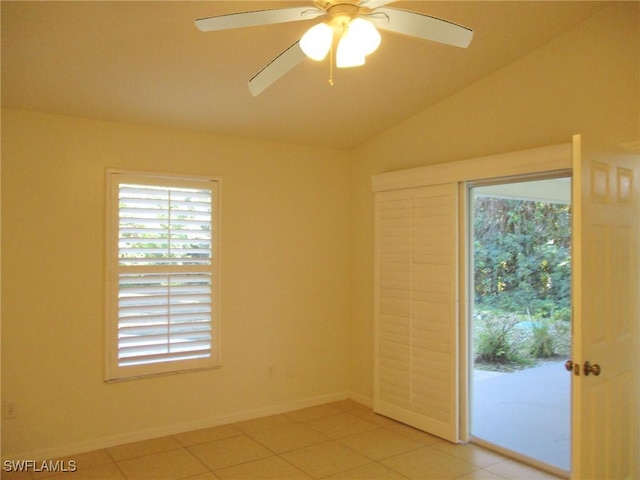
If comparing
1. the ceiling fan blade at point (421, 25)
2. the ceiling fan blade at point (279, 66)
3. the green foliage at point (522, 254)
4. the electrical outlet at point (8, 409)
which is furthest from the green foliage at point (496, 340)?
the electrical outlet at point (8, 409)

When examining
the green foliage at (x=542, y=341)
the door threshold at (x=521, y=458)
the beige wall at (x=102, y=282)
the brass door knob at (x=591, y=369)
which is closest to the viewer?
the brass door knob at (x=591, y=369)

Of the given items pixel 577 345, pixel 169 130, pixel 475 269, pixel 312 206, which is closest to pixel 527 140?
pixel 475 269

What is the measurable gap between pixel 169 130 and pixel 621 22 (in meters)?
3.08

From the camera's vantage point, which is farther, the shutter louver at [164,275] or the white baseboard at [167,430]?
the shutter louver at [164,275]

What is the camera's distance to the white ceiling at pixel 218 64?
8.33ft

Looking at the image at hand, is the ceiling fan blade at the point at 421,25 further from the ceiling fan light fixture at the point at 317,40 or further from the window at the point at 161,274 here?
the window at the point at 161,274

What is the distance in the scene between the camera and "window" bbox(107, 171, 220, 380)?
12.1 feet

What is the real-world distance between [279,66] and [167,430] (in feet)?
9.72

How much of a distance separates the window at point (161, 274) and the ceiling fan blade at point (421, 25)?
241cm

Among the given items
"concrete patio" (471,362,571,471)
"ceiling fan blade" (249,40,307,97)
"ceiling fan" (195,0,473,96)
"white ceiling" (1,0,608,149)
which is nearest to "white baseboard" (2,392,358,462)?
"concrete patio" (471,362,571,471)

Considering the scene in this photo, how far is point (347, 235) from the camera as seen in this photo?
16.1 feet

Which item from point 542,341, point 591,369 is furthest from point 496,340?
point 591,369

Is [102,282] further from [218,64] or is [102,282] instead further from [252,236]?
[218,64]

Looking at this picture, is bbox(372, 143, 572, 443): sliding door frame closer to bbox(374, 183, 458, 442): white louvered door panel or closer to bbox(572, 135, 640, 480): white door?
bbox(374, 183, 458, 442): white louvered door panel
